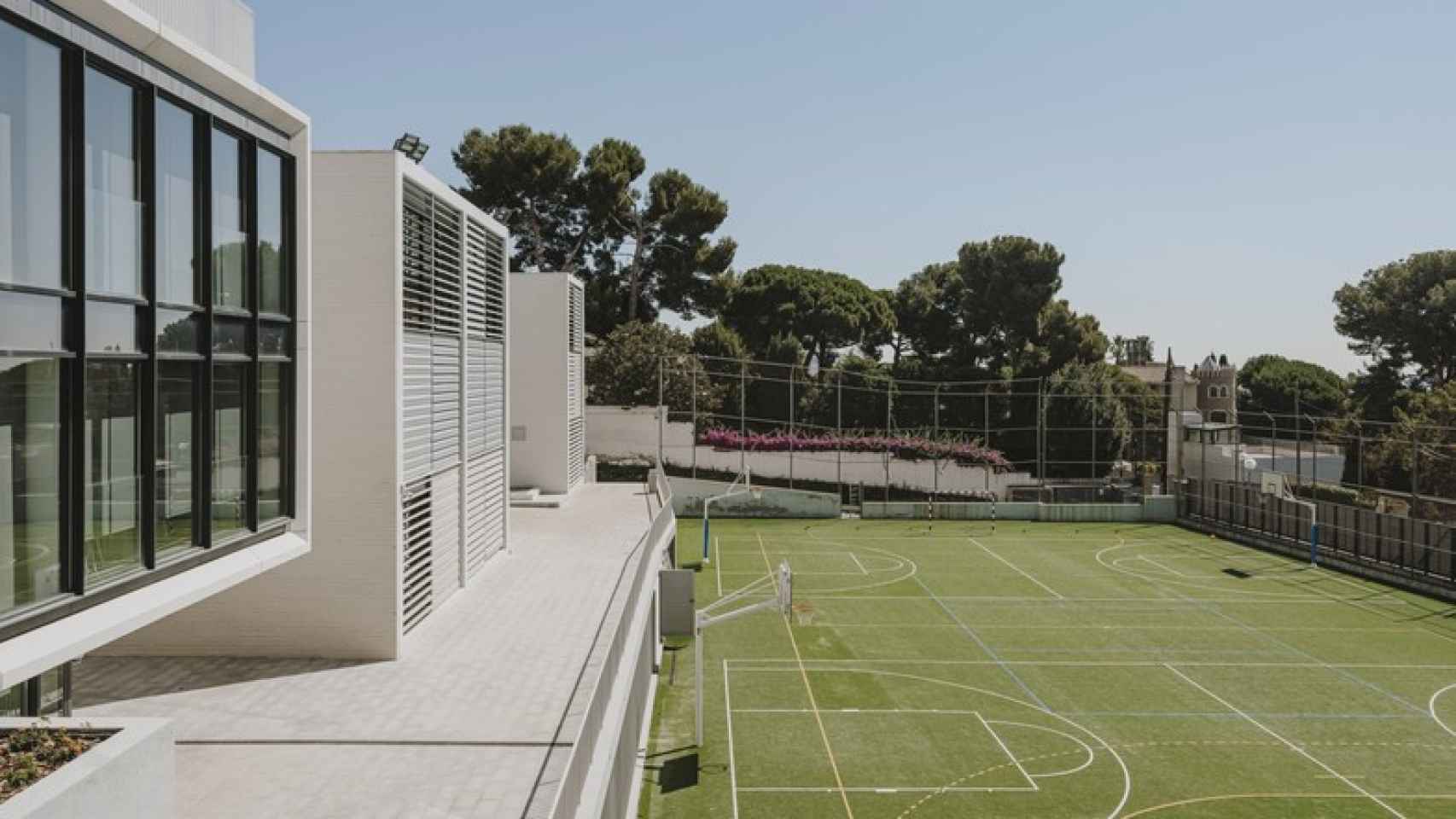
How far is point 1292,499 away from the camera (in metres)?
36.0

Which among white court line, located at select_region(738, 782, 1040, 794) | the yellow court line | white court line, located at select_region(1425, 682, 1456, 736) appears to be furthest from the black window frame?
white court line, located at select_region(1425, 682, 1456, 736)

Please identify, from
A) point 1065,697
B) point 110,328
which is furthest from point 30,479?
point 1065,697

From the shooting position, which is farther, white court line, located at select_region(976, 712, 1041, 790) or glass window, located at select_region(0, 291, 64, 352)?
white court line, located at select_region(976, 712, 1041, 790)

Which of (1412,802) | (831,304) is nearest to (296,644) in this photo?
(1412,802)

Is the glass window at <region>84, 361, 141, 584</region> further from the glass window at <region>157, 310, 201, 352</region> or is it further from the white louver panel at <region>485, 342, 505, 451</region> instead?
the white louver panel at <region>485, 342, 505, 451</region>

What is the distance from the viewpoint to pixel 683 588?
787 inches

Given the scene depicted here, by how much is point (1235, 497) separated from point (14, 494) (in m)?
38.5

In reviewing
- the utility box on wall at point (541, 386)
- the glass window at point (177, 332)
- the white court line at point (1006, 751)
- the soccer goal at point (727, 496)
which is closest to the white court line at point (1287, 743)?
the white court line at point (1006, 751)

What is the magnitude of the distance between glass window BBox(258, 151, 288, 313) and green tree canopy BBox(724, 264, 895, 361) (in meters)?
54.1

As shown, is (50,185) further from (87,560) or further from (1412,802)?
(1412,802)

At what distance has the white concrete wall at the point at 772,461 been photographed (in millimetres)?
47469

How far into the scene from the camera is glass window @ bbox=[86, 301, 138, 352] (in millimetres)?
8961

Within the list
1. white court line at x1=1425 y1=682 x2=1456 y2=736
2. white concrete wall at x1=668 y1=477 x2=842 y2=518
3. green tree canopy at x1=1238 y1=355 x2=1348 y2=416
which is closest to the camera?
white court line at x1=1425 y1=682 x2=1456 y2=736

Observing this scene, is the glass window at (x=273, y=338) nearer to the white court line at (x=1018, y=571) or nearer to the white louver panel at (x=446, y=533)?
the white louver panel at (x=446, y=533)
